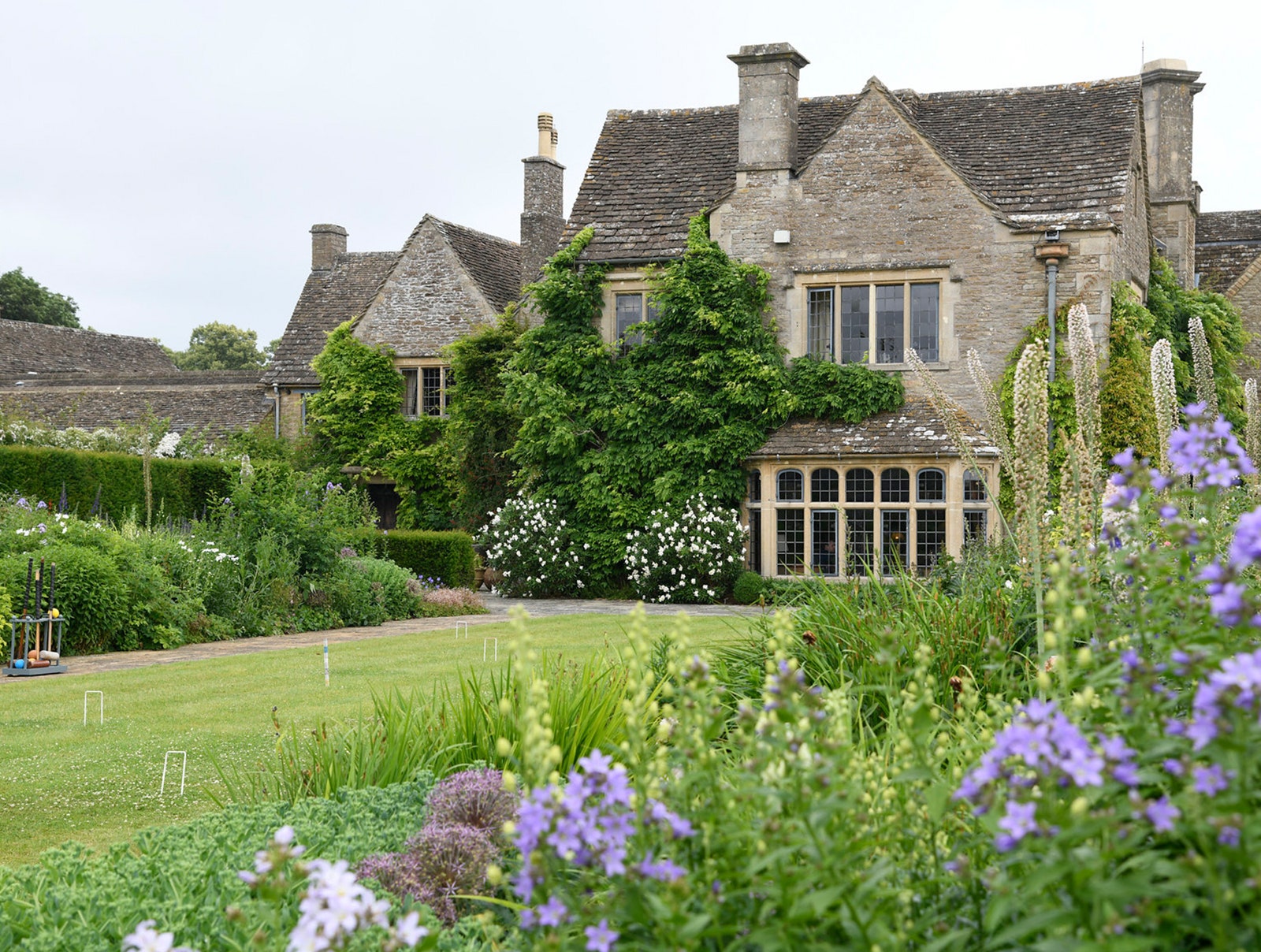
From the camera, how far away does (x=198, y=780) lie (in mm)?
6828

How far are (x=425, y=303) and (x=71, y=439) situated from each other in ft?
31.3

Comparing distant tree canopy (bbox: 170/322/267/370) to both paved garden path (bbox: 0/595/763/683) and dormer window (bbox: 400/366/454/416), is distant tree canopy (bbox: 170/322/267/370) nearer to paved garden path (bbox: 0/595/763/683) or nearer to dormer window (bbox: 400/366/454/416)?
dormer window (bbox: 400/366/454/416)

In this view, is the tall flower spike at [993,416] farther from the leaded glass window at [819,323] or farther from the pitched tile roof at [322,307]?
the pitched tile roof at [322,307]

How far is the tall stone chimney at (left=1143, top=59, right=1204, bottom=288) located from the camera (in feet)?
77.3

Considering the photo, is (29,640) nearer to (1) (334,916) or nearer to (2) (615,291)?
(1) (334,916)

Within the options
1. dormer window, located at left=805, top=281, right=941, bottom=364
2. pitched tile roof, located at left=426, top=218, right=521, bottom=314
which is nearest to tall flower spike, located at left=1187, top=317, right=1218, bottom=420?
dormer window, located at left=805, top=281, right=941, bottom=364

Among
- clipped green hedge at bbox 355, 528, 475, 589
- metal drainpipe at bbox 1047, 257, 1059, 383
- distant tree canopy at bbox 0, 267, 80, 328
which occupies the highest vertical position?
distant tree canopy at bbox 0, 267, 80, 328

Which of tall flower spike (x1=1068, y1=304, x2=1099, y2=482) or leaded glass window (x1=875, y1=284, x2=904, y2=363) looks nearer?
tall flower spike (x1=1068, y1=304, x2=1099, y2=482)

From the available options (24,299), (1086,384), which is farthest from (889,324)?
(24,299)

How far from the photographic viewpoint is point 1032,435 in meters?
5.17

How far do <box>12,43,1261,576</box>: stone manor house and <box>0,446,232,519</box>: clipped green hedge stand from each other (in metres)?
7.14

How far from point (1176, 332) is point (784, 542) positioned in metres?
8.22

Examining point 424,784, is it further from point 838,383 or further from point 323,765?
point 838,383

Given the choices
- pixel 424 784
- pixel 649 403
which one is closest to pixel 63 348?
pixel 649 403
